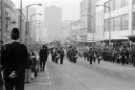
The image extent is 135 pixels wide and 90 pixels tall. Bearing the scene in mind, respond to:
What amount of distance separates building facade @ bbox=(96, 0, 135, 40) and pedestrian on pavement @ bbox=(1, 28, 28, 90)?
177 feet

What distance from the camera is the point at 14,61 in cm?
809

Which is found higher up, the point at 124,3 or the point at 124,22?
the point at 124,3

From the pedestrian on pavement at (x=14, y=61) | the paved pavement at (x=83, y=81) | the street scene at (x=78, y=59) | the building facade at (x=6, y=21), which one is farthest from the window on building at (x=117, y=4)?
the pedestrian on pavement at (x=14, y=61)

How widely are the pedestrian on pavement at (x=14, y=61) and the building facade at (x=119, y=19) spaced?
53.8 m

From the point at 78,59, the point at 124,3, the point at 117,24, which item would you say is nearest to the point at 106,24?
the point at 117,24

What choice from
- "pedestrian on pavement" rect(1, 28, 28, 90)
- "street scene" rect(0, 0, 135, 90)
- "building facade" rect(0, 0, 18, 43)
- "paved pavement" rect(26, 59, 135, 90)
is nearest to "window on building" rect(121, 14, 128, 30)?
"street scene" rect(0, 0, 135, 90)

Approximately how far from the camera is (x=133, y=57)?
33.0 meters

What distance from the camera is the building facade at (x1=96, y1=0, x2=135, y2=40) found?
65537mm

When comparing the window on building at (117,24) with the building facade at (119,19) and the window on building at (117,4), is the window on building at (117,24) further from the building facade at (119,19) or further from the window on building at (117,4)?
the window on building at (117,4)

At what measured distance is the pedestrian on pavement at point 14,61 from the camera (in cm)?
806

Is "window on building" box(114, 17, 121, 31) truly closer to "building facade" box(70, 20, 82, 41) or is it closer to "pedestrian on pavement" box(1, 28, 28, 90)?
"pedestrian on pavement" box(1, 28, 28, 90)

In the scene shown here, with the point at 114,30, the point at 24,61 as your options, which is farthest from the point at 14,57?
the point at 114,30

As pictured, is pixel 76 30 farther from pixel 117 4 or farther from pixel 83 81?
pixel 83 81

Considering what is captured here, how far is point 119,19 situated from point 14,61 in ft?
224
